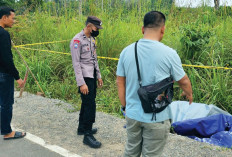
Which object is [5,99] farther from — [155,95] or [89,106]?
[155,95]

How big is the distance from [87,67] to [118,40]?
353 centimetres

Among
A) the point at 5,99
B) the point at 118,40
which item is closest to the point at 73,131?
the point at 5,99

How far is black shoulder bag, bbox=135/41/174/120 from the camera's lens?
230cm

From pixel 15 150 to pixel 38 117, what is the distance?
3.98 ft

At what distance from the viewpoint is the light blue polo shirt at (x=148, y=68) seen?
2.28m

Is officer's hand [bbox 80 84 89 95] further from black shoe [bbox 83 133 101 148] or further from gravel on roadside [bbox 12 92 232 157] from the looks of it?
gravel on roadside [bbox 12 92 232 157]

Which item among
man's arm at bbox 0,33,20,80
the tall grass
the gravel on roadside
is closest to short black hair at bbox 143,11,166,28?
the gravel on roadside

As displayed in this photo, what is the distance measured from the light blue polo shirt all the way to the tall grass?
295 cm

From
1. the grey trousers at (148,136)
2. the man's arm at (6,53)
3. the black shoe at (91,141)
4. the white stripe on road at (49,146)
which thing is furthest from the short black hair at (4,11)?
the grey trousers at (148,136)

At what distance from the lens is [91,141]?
387 centimetres

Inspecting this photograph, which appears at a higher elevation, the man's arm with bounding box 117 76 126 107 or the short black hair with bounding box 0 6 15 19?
the short black hair with bounding box 0 6 15 19

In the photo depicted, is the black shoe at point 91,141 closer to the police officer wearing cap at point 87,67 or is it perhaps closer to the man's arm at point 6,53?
the police officer wearing cap at point 87,67

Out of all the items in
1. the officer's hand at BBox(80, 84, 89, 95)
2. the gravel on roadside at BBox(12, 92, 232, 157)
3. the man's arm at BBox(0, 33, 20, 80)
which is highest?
the man's arm at BBox(0, 33, 20, 80)

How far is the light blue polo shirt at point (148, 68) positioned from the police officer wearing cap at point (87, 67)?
139 cm
